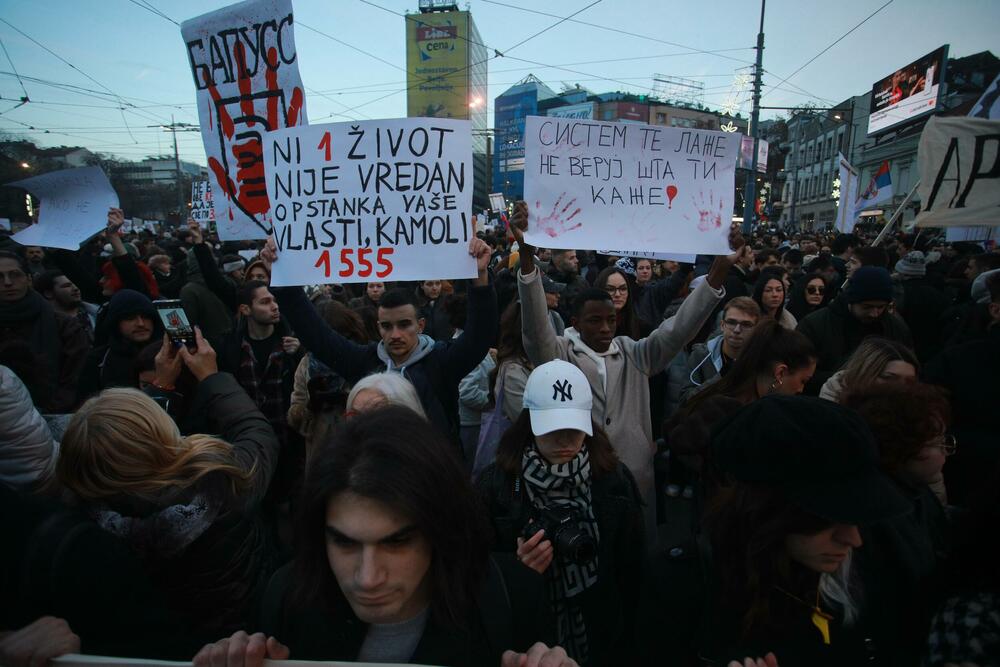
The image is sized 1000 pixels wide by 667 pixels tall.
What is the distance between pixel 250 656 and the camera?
3.97 ft

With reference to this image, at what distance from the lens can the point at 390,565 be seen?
1.32 metres

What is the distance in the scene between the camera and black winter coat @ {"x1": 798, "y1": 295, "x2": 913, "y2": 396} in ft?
13.3

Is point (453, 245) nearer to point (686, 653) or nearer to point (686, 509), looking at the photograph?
point (686, 653)

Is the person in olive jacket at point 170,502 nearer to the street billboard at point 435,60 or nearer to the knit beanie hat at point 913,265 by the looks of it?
the knit beanie hat at point 913,265

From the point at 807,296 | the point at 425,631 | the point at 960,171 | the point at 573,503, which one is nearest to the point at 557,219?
the point at 573,503

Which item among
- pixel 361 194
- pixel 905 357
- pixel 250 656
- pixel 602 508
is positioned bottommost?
pixel 602 508

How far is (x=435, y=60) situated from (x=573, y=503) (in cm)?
7194

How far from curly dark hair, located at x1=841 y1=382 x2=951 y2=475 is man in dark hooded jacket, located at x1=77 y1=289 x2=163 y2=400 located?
13.0 ft

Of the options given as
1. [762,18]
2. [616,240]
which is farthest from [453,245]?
[762,18]

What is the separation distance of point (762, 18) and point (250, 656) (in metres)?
A: 24.7

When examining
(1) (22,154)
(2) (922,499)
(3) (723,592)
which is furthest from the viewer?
(1) (22,154)

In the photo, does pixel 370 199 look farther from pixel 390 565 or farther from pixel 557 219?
pixel 390 565

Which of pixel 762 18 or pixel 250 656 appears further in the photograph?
pixel 762 18

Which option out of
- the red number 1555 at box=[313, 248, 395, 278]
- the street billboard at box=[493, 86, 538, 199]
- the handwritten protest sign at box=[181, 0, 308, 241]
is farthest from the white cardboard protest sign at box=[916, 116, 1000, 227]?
the street billboard at box=[493, 86, 538, 199]
